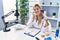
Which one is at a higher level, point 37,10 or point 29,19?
point 37,10

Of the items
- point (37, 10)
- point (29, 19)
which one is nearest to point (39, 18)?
point (37, 10)

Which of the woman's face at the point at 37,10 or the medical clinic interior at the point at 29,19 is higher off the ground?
the woman's face at the point at 37,10

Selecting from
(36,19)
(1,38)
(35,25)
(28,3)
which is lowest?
(1,38)

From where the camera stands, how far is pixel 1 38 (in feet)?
4.89

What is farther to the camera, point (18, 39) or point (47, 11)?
point (47, 11)

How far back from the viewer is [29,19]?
6.64 feet

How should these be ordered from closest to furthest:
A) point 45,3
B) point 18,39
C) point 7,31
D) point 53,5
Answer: point 18,39, point 7,31, point 53,5, point 45,3

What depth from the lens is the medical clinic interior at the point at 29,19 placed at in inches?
61.6

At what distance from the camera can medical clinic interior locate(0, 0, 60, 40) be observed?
156 centimetres

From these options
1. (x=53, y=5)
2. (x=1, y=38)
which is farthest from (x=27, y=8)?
(x=1, y=38)

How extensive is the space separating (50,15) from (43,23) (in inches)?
70.3

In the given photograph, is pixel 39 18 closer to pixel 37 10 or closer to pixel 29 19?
pixel 37 10

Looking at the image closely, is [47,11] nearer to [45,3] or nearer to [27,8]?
[45,3]

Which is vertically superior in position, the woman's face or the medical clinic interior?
the woman's face
